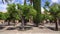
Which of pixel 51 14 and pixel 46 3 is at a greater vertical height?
pixel 46 3

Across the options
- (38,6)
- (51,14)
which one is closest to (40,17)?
(38,6)

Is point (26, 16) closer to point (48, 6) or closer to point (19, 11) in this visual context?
point (19, 11)

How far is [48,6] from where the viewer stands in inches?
1184

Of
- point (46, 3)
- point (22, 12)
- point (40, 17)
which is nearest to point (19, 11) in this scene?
point (22, 12)

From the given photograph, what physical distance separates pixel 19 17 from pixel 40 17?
7.63 meters

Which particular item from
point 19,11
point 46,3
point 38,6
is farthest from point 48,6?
point 38,6

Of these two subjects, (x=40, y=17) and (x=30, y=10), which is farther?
(x=40, y=17)

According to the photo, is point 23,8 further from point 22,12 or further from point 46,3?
point 46,3

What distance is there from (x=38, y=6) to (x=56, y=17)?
387 inches

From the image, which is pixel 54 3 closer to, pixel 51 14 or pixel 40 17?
pixel 51 14

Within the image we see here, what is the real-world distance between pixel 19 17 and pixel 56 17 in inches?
249

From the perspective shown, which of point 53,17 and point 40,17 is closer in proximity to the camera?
point 53,17

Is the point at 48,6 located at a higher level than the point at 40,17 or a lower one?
higher

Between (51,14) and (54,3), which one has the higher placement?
(54,3)
